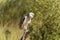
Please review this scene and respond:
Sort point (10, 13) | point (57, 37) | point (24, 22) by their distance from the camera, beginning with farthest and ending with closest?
point (10, 13) → point (57, 37) → point (24, 22)

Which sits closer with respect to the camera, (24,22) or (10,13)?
(24,22)

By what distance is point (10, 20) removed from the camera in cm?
1079

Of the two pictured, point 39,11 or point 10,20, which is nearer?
point 39,11

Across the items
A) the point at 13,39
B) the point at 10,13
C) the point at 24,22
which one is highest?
the point at 24,22

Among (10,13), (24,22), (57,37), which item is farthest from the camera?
(10,13)

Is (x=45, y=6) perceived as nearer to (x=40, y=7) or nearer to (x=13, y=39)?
(x=40, y=7)

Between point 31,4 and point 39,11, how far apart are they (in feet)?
1.43

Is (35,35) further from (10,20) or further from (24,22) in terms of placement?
(24,22)

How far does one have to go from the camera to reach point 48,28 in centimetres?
1002

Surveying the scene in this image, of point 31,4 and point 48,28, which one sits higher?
point 31,4

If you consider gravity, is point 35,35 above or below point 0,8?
below

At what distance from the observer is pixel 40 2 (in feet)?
33.2

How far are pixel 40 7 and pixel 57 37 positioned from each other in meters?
1.13

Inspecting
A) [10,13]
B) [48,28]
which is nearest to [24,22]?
[48,28]
